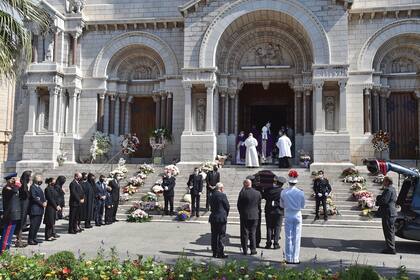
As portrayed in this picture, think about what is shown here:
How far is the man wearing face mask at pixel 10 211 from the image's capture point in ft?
32.2

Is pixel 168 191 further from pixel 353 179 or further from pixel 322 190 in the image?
pixel 353 179

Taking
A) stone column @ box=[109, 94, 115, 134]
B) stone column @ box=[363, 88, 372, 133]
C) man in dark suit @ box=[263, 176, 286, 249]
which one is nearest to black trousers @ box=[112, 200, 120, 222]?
man in dark suit @ box=[263, 176, 286, 249]

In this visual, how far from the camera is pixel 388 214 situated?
1031cm

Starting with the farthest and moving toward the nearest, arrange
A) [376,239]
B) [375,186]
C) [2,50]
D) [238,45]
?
[238,45]
[375,186]
[376,239]
[2,50]

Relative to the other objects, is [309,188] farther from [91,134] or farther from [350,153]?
[91,134]

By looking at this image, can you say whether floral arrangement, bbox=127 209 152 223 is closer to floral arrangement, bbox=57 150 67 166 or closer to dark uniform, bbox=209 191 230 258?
dark uniform, bbox=209 191 230 258

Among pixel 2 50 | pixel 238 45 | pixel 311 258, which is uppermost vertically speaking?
pixel 238 45

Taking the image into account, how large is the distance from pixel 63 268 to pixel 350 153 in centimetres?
1718

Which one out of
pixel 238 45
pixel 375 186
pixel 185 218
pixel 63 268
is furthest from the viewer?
pixel 238 45

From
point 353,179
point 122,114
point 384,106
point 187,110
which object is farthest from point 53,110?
point 384,106

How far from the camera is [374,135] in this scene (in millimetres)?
21000

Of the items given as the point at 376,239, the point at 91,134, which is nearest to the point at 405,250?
the point at 376,239

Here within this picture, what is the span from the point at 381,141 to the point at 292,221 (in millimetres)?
12908

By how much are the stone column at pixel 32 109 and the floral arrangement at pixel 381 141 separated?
17245mm
